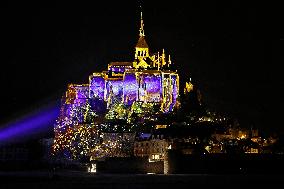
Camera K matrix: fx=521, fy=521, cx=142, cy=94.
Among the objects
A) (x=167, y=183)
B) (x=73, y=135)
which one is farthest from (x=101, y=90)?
(x=167, y=183)

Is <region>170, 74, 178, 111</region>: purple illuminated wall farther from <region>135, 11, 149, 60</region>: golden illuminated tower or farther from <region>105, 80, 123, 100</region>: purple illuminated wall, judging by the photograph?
<region>105, 80, 123, 100</region>: purple illuminated wall

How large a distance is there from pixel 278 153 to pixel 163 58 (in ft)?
110

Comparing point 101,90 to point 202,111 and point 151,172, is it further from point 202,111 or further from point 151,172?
point 151,172

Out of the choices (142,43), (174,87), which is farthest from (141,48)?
(174,87)

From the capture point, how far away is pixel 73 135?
269ft

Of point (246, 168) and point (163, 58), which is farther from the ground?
point (163, 58)

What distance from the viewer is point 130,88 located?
84.9 metres

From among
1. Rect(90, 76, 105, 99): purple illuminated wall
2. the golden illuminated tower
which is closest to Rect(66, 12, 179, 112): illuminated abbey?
Rect(90, 76, 105, 99): purple illuminated wall

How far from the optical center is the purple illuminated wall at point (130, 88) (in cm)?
8450

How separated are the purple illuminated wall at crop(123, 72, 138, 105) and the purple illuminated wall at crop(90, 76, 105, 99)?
15.8ft

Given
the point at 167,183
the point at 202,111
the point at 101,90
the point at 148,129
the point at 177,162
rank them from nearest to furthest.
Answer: the point at 167,183 → the point at 177,162 → the point at 148,129 → the point at 202,111 → the point at 101,90

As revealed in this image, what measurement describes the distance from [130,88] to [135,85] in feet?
3.14

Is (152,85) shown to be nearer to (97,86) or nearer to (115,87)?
(115,87)

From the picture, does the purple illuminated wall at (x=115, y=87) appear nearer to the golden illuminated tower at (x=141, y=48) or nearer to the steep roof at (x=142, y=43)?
the golden illuminated tower at (x=141, y=48)
